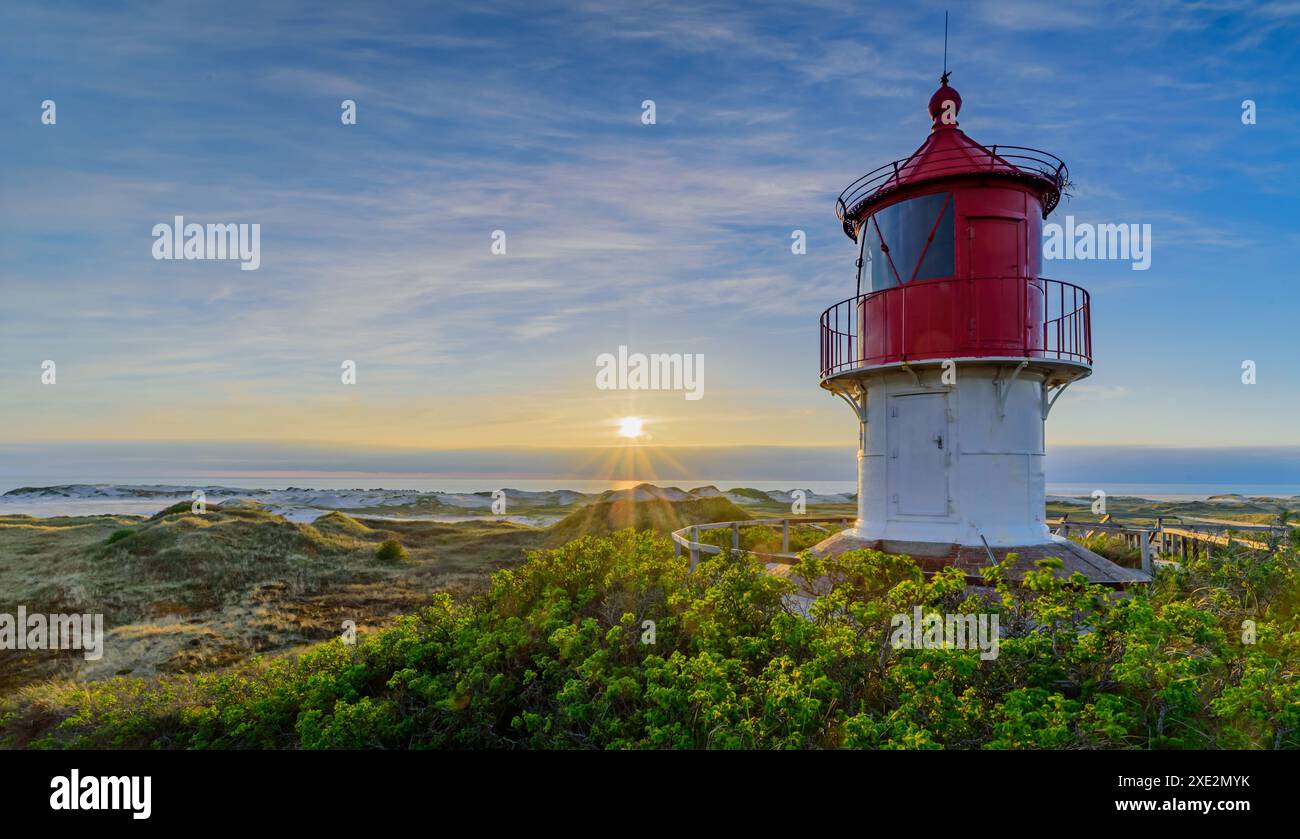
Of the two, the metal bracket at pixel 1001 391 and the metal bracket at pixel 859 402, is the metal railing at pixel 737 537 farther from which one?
the metal bracket at pixel 1001 391

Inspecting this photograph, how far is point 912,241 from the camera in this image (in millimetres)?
9727

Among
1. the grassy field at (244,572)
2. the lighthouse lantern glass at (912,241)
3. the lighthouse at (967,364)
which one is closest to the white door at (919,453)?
the lighthouse at (967,364)

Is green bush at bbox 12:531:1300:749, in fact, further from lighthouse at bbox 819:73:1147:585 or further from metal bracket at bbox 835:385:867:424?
metal bracket at bbox 835:385:867:424

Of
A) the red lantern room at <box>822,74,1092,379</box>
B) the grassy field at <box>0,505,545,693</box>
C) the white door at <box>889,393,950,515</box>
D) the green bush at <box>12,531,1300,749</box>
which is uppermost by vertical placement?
the red lantern room at <box>822,74,1092,379</box>

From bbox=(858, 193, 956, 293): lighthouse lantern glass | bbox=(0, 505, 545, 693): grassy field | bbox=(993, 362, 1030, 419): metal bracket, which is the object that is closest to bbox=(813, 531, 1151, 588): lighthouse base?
bbox=(993, 362, 1030, 419): metal bracket

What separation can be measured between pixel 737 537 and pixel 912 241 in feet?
21.1

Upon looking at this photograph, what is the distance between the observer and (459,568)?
1147 inches

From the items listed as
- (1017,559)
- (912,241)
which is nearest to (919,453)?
(1017,559)

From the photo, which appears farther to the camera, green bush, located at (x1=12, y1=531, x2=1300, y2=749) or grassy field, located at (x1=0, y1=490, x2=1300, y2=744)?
grassy field, located at (x1=0, y1=490, x2=1300, y2=744)

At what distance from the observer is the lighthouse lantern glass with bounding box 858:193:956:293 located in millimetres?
9430

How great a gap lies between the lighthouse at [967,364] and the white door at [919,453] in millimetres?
19

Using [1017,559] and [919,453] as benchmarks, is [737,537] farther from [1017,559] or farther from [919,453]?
[1017,559]

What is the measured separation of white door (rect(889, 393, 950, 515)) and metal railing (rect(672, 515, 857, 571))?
236cm
